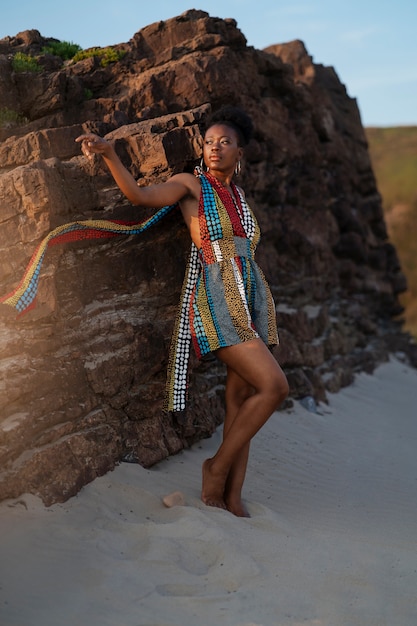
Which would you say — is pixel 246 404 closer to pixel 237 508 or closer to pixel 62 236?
pixel 237 508

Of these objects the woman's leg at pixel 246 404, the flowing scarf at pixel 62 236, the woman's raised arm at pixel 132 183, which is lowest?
the woman's leg at pixel 246 404

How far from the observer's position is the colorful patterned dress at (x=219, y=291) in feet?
13.3

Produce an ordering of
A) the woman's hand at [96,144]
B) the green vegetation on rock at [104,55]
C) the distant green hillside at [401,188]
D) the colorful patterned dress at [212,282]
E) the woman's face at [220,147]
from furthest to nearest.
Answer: the distant green hillside at [401,188] < the green vegetation on rock at [104,55] < the woman's face at [220,147] < the colorful patterned dress at [212,282] < the woman's hand at [96,144]

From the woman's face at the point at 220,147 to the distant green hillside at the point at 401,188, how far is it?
70.3 feet

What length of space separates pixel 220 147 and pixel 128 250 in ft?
2.97

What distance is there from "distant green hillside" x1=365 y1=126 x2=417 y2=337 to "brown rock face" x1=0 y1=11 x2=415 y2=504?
59.3 ft

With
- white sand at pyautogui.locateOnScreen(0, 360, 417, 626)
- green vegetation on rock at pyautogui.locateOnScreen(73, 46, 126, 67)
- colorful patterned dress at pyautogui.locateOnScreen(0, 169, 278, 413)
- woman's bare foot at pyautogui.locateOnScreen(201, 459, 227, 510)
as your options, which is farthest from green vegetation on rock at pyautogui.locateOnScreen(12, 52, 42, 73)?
woman's bare foot at pyautogui.locateOnScreen(201, 459, 227, 510)

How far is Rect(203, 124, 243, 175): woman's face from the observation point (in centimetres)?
434

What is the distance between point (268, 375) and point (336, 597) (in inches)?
48.5

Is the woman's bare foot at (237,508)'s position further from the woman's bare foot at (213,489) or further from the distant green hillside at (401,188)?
the distant green hillside at (401,188)

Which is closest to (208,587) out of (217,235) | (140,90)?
(217,235)

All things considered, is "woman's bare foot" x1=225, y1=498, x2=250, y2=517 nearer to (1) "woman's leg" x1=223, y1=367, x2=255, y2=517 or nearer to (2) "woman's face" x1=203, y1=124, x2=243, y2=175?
(1) "woman's leg" x1=223, y1=367, x2=255, y2=517

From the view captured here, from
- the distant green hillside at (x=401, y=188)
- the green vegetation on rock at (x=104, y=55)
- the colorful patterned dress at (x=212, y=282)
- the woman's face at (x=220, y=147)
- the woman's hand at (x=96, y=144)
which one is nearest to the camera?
the woman's hand at (x=96, y=144)

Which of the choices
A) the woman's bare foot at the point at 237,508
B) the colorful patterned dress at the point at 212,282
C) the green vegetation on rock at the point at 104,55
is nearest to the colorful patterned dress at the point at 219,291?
the colorful patterned dress at the point at 212,282
